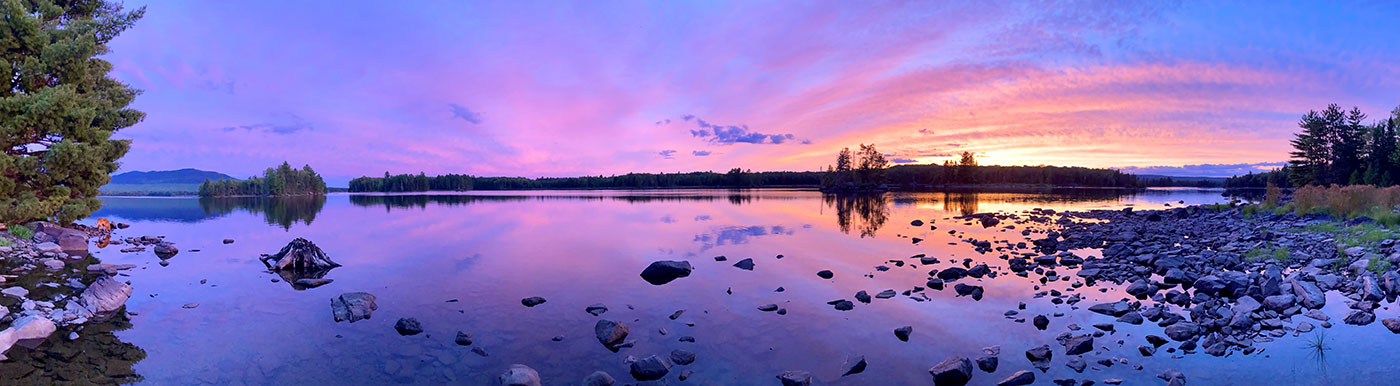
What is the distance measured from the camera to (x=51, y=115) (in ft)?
69.7

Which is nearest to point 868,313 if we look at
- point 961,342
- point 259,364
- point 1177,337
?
point 961,342

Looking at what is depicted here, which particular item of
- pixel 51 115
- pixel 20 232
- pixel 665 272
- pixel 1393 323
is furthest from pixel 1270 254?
pixel 20 232

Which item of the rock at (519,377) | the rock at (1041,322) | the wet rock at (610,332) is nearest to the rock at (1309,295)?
the rock at (1041,322)

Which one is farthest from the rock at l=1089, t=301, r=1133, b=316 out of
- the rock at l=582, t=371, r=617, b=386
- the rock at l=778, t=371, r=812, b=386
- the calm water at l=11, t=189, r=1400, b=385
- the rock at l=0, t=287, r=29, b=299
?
the rock at l=0, t=287, r=29, b=299

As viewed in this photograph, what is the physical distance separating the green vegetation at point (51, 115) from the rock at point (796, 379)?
1212 inches

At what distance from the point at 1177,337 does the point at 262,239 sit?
135ft

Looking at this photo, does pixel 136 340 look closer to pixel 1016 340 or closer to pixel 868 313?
pixel 868 313

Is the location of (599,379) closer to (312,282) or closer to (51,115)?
(312,282)

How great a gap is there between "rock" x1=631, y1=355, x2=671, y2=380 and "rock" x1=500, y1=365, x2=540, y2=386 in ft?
5.26

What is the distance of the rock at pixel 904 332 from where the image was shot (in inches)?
408

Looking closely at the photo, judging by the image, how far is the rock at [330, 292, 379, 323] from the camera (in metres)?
12.2

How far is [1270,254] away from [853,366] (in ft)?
58.9

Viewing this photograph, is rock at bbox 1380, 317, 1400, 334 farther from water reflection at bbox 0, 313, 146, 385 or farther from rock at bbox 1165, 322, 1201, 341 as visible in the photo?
water reflection at bbox 0, 313, 146, 385

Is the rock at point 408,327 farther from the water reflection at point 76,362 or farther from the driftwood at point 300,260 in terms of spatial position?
the driftwood at point 300,260
